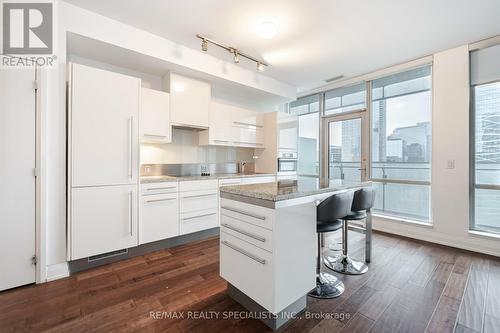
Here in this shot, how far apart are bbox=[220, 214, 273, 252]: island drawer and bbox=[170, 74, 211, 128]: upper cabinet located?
75.4 inches

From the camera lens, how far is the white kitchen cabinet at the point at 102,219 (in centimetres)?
224

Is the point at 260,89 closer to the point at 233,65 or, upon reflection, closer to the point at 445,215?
the point at 233,65

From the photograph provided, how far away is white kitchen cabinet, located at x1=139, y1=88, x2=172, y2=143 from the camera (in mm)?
2836

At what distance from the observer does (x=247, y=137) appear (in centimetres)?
411

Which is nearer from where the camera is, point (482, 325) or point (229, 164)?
point (482, 325)

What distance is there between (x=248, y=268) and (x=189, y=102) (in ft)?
8.40

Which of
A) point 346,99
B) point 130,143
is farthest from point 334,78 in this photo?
point 130,143

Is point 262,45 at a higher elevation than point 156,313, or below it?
higher

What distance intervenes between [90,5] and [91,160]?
1.58m

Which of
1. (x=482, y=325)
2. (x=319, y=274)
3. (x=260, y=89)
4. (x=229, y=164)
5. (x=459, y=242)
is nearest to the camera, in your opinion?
(x=482, y=325)

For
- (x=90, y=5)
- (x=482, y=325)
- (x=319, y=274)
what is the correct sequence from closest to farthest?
(x=482, y=325) → (x=319, y=274) → (x=90, y=5)

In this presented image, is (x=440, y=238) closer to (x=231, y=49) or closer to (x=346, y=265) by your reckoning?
(x=346, y=265)

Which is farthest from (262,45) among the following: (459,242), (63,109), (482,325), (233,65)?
(459,242)

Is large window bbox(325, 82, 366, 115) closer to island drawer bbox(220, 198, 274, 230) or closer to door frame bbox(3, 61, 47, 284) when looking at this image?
island drawer bbox(220, 198, 274, 230)
